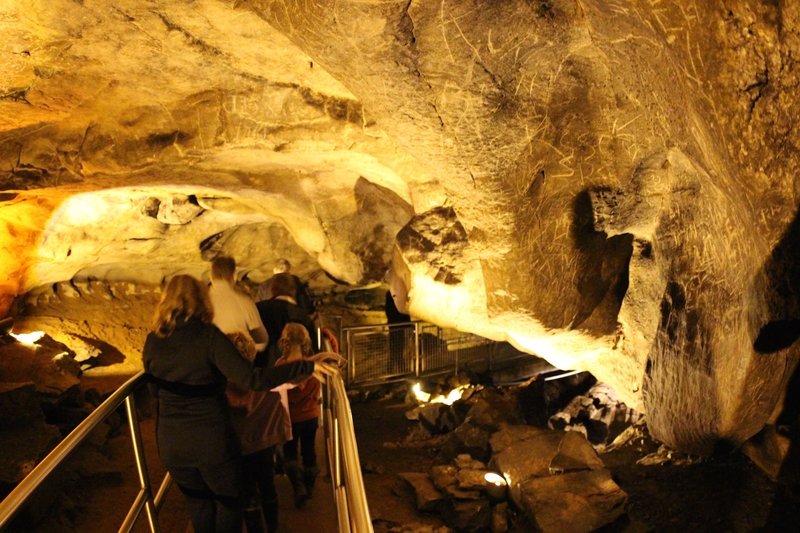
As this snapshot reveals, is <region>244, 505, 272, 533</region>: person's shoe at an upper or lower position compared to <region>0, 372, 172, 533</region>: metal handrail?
lower

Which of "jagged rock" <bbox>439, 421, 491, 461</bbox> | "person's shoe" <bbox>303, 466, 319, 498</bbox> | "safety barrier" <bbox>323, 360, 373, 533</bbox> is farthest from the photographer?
"jagged rock" <bbox>439, 421, 491, 461</bbox>

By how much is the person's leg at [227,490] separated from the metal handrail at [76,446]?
0.31 m

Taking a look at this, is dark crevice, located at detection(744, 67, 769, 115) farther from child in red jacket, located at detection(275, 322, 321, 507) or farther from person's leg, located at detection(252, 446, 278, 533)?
person's leg, located at detection(252, 446, 278, 533)

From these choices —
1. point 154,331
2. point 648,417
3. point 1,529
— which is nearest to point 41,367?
point 154,331

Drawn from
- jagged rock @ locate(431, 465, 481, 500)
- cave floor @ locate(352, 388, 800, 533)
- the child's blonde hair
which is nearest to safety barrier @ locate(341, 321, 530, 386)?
cave floor @ locate(352, 388, 800, 533)

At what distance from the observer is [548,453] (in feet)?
18.9

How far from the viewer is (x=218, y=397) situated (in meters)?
→ 2.48

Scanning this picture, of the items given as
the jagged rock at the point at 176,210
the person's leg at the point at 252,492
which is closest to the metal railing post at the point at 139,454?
the person's leg at the point at 252,492

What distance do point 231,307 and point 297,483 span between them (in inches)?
56.9

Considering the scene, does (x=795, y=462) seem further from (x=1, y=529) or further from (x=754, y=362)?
(x=1, y=529)

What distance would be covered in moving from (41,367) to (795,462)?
26.3ft

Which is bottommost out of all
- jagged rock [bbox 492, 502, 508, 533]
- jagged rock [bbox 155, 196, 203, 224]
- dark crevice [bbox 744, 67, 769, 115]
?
jagged rock [bbox 492, 502, 508, 533]

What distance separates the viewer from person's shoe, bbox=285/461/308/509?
139 inches

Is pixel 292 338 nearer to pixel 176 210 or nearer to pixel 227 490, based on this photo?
pixel 227 490
